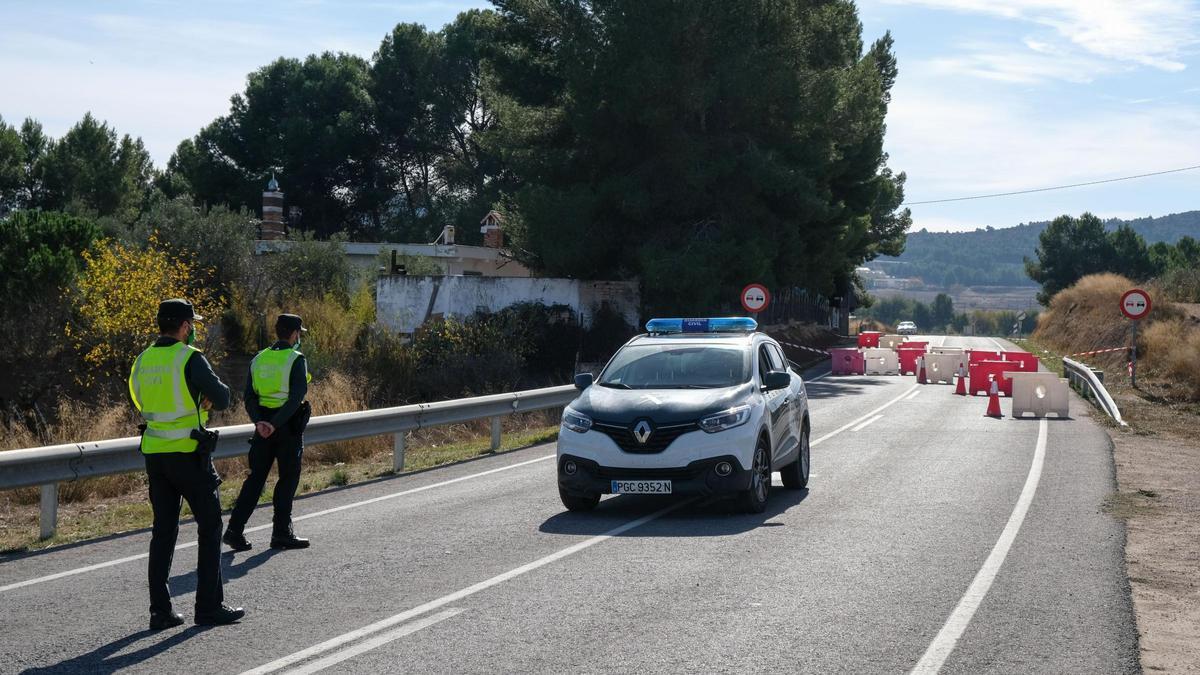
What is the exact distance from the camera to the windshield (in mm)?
12328

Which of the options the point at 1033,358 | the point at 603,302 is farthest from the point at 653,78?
the point at 1033,358

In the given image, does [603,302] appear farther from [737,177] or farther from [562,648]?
[562,648]

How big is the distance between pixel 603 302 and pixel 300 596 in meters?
30.9

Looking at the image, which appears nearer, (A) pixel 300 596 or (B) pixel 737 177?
(A) pixel 300 596

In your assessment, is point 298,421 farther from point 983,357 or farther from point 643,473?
point 983,357

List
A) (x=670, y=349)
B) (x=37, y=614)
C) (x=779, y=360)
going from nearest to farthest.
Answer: (x=37, y=614)
(x=670, y=349)
(x=779, y=360)

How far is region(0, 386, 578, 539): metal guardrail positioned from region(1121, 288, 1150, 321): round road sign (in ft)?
48.1

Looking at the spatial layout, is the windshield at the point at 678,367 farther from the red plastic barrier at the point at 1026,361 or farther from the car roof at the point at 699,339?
the red plastic barrier at the point at 1026,361

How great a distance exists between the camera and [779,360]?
45.8 feet

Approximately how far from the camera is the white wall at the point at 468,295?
1487 inches

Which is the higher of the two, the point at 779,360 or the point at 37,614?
the point at 779,360

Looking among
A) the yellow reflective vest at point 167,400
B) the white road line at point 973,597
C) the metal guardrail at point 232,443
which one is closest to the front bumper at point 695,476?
the white road line at point 973,597

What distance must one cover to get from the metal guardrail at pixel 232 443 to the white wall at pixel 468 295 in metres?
17.1

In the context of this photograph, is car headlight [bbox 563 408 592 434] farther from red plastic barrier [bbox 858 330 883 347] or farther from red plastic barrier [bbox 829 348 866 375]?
red plastic barrier [bbox 858 330 883 347]
